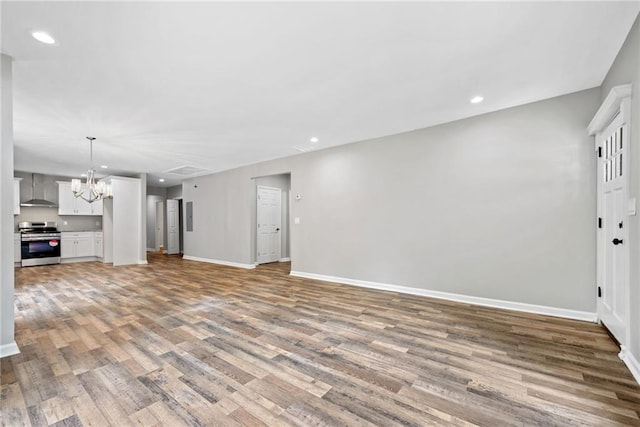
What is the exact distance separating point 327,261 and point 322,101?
310cm

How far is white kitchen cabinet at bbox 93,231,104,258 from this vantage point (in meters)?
8.34

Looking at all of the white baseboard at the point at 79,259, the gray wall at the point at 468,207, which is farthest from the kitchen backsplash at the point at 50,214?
the gray wall at the point at 468,207

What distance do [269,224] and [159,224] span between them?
19.2 feet

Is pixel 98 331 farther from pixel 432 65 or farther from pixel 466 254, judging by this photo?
pixel 466 254

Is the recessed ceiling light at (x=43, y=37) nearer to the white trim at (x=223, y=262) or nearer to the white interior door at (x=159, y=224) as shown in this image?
the white trim at (x=223, y=262)

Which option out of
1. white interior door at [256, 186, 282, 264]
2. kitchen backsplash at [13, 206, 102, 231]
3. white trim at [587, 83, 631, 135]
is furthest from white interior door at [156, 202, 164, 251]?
white trim at [587, 83, 631, 135]

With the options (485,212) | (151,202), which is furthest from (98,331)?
(151,202)

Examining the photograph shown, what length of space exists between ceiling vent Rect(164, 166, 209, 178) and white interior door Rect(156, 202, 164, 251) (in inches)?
135

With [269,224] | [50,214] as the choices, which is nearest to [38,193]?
[50,214]

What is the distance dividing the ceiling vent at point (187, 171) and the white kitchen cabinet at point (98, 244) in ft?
10.7

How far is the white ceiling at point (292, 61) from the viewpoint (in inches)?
75.4

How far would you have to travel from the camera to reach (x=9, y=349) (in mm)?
2342

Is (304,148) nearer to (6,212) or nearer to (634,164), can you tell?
(6,212)

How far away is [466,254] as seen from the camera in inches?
151
